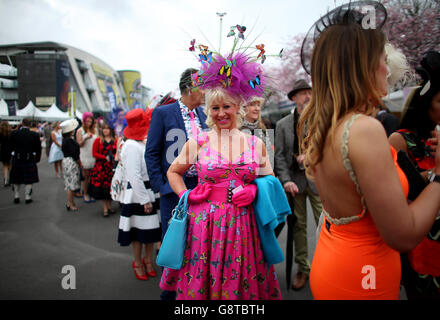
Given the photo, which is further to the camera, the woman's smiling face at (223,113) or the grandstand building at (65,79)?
the grandstand building at (65,79)

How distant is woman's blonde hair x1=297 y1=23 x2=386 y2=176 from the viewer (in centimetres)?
104

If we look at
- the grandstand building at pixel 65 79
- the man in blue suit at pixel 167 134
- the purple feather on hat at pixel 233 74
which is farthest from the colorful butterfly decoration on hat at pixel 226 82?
the grandstand building at pixel 65 79

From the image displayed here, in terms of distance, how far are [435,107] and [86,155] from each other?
21.8ft

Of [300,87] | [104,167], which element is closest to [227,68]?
[300,87]

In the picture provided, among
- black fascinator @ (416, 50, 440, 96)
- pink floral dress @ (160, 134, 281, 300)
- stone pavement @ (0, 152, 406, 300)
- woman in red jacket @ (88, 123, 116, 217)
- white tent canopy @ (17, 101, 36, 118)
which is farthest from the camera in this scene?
white tent canopy @ (17, 101, 36, 118)

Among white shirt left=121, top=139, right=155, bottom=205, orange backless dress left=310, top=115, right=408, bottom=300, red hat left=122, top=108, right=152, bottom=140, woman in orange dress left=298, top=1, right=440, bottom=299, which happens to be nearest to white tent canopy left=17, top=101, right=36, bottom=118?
red hat left=122, top=108, right=152, bottom=140

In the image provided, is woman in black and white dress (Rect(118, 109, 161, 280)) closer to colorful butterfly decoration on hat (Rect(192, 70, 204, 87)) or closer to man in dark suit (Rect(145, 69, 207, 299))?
man in dark suit (Rect(145, 69, 207, 299))

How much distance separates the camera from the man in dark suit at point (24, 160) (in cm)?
680

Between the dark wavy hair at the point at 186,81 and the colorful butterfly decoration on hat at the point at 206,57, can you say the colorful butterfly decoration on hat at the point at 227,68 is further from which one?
the dark wavy hair at the point at 186,81

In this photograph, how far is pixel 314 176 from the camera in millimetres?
1250

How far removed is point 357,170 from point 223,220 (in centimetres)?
102

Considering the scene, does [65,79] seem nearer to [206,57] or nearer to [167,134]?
[167,134]

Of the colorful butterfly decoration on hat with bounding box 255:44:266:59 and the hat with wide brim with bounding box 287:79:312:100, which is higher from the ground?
the colorful butterfly decoration on hat with bounding box 255:44:266:59

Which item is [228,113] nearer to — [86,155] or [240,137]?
[240,137]
